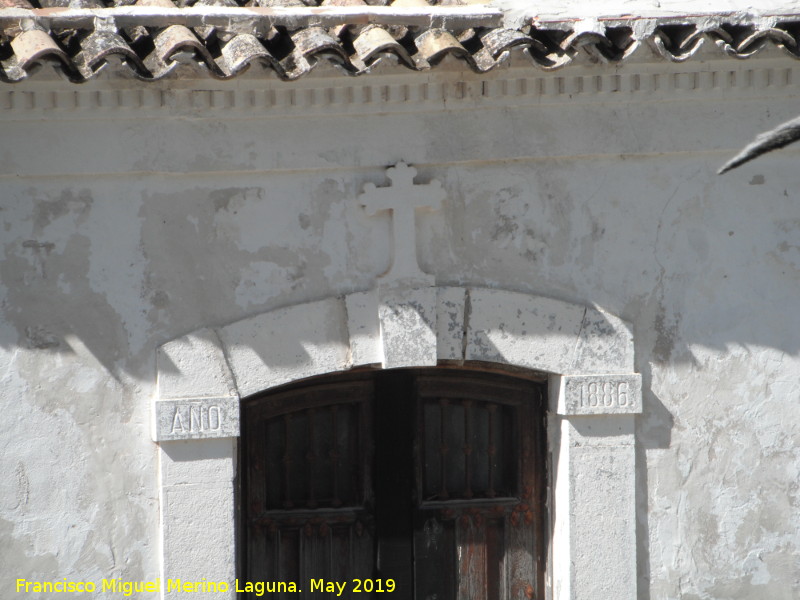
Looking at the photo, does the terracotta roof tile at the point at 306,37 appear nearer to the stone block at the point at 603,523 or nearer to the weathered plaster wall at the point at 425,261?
the weathered plaster wall at the point at 425,261

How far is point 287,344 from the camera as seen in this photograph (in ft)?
12.8

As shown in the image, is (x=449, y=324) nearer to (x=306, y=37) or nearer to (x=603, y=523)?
(x=603, y=523)

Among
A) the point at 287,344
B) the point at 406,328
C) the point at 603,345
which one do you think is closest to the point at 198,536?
the point at 287,344

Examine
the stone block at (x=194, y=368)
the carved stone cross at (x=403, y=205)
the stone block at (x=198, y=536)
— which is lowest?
the stone block at (x=198, y=536)

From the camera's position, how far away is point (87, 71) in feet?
10.9

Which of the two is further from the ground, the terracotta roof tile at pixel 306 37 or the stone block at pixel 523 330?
the terracotta roof tile at pixel 306 37

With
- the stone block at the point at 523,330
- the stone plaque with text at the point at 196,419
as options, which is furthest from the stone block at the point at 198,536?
the stone block at the point at 523,330

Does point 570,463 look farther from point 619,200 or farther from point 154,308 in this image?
point 154,308

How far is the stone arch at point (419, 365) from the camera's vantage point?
12.7ft

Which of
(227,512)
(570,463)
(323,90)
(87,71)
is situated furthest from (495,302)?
(87,71)

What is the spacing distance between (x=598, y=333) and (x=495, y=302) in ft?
1.44

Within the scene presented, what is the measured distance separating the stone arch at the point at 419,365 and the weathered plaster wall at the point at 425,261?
78 millimetres

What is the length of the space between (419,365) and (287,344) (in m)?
0.50

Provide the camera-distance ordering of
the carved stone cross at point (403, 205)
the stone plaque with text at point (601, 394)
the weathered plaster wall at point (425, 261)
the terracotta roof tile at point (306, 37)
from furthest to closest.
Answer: the stone plaque with text at point (601, 394) < the carved stone cross at point (403, 205) < the weathered plaster wall at point (425, 261) < the terracotta roof tile at point (306, 37)
